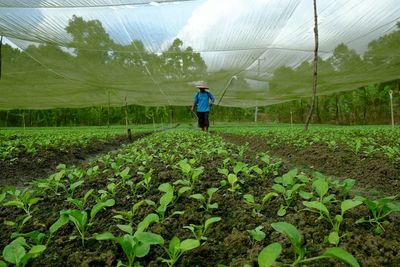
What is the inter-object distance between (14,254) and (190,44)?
907cm

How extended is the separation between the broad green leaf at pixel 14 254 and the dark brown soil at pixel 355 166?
Answer: 9.39 feet

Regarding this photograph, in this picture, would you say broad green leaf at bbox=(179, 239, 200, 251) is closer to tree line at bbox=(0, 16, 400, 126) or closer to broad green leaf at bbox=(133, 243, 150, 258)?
broad green leaf at bbox=(133, 243, 150, 258)

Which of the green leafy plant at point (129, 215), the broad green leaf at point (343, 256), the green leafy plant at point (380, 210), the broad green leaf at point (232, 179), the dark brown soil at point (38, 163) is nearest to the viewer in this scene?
the broad green leaf at point (343, 256)

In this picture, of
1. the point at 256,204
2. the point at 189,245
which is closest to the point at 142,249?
the point at 189,245

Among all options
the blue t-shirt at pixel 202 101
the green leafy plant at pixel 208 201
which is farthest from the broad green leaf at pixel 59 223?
the blue t-shirt at pixel 202 101

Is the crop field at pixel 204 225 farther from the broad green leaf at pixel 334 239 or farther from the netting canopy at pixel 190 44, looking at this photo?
the netting canopy at pixel 190 44

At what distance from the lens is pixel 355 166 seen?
395 cm

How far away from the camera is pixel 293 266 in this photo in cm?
116

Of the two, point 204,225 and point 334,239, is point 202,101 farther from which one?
point 334,239

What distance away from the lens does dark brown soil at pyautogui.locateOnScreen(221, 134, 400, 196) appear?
3211mm

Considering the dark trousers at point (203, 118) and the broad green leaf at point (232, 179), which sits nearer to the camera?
the broad green leaf at point (232, 179)

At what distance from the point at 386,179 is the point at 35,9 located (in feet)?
25.4

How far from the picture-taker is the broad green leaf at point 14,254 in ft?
3.92

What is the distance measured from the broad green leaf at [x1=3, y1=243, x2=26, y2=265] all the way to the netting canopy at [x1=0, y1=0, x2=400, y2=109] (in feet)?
23.9
